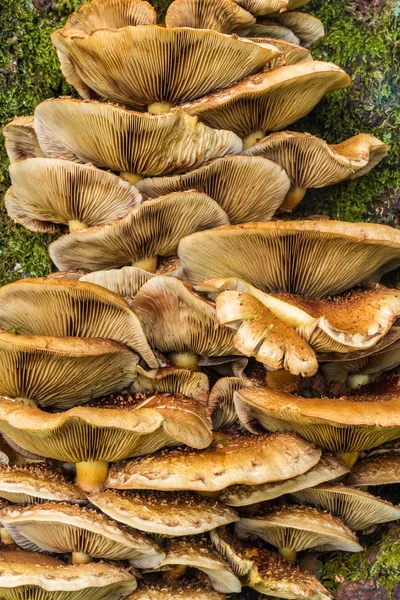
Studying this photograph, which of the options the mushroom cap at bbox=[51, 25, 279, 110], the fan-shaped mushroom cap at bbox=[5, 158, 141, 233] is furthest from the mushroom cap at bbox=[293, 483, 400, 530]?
the mushroom cap at bbox=[51, 25, 279, 110]

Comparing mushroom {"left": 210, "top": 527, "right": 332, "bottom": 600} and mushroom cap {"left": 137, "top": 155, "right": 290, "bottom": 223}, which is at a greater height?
mushroom cap {"left": 137, "top": 155, "right": 290, "bottom": 223}

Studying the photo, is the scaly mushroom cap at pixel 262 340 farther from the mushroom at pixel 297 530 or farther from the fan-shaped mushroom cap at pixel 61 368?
the mushroom at pixel 297 530

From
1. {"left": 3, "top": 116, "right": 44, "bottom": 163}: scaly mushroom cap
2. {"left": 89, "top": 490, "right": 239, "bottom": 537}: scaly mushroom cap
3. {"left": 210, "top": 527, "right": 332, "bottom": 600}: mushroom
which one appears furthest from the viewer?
{"left": 3, "top": 116, "right": 44, "bottom": 163}: scaly mushroom cap

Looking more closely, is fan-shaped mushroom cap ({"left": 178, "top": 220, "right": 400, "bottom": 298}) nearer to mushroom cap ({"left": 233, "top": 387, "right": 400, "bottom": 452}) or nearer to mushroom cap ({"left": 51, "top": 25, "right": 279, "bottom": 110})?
mushroom cap ({"left": 233, "top": 387, "right": 400, "bottom": 452})

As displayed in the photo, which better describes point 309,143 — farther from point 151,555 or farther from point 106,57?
point 151,555

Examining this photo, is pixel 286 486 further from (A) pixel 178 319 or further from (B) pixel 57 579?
(B) pixel 57 579

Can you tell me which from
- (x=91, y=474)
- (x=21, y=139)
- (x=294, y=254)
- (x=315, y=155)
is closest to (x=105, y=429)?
(x=91, y=474)

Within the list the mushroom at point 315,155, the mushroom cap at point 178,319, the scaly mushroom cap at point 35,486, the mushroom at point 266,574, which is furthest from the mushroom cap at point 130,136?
the mushroom at point 266,574
